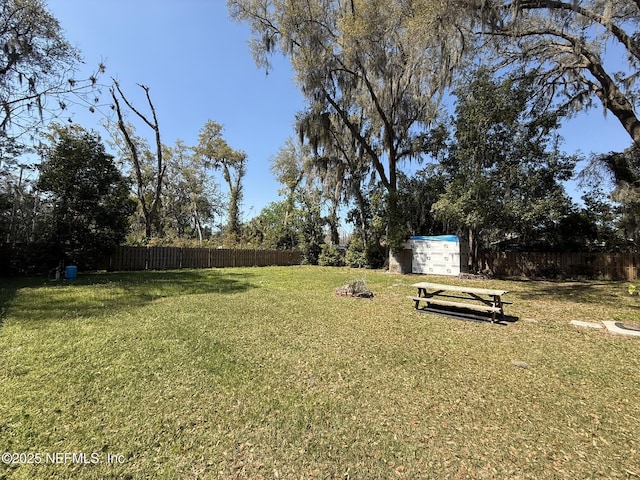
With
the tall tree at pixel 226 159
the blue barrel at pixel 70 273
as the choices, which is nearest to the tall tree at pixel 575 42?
the blue barrel at pixel 70 273

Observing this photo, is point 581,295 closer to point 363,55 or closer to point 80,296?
point 363,55

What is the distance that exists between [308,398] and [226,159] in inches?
1053

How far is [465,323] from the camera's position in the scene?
4902 mm

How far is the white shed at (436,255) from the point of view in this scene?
12930 mm

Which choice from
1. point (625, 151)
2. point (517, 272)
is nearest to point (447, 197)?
point (517, 272)

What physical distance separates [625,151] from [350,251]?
12324 mm

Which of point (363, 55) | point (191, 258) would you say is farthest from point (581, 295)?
point (191, 258)

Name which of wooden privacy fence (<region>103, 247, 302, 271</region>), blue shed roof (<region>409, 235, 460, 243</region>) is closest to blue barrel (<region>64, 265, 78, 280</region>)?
wooden privacy fence (<region>103, 247, 302, 271</region>)

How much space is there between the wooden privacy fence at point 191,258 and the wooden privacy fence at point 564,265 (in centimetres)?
1171

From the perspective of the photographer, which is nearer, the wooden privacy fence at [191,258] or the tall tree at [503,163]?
the tall tree at [503,163]

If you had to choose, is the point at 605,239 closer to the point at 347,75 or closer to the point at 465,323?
the point at 465,323

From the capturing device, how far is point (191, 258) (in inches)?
561

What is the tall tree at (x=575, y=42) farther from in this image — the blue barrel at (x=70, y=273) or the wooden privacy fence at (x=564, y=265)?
the blue barrel at (x=70, y=273)

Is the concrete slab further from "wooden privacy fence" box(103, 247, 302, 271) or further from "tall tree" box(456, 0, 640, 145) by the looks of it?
"wooden privacy fence" box(103, 247, 302, 271)
